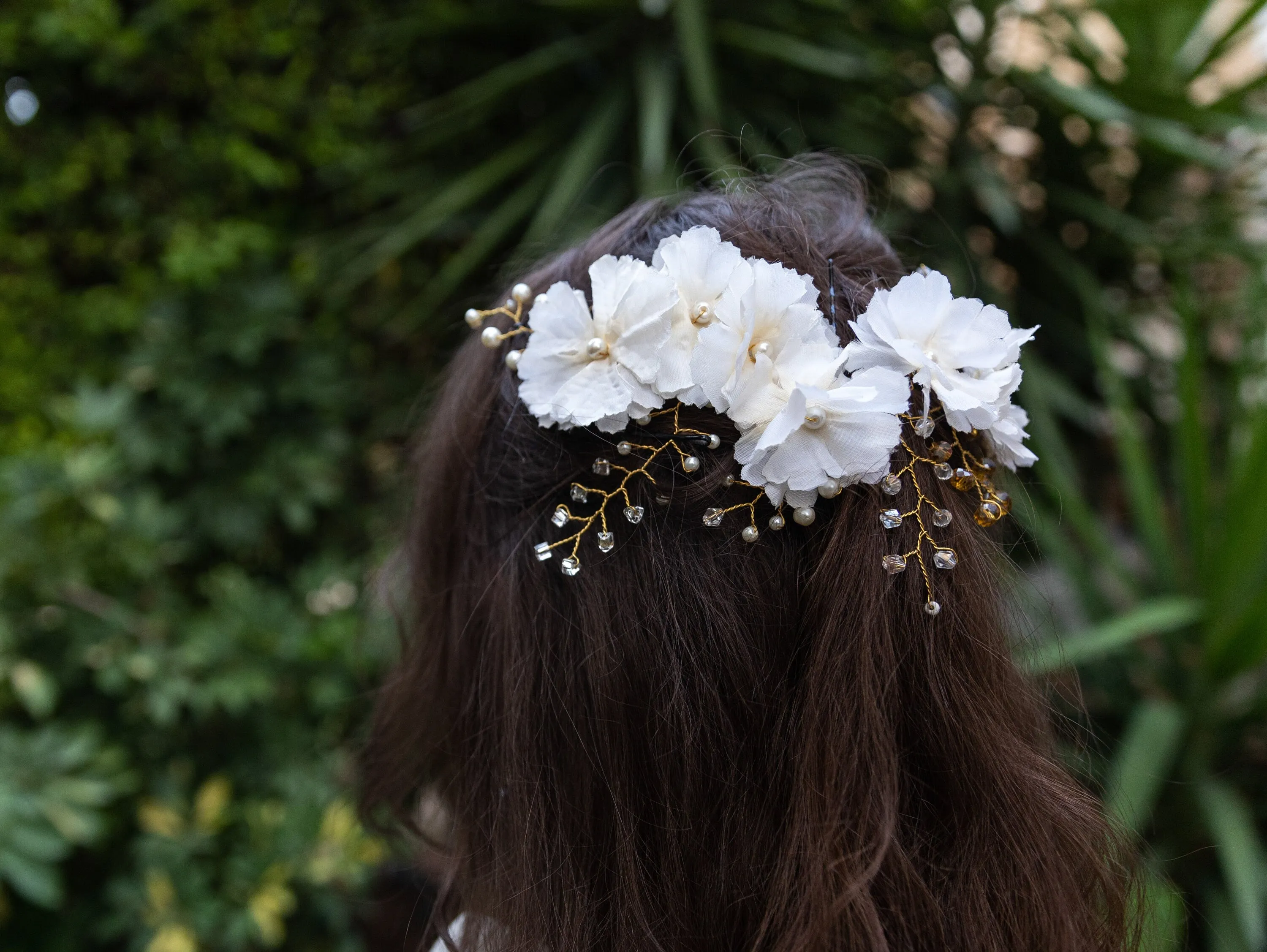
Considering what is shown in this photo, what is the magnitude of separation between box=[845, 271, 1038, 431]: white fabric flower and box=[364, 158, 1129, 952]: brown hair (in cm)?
6

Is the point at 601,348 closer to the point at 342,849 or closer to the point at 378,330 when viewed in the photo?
the point at 342,849

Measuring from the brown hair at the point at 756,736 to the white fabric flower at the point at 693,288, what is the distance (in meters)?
0.04

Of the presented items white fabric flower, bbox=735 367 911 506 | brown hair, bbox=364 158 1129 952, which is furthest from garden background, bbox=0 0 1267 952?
white fabric flower, bbox=735 367 911 506

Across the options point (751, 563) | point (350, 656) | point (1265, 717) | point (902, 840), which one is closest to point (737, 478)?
point (751, 563)

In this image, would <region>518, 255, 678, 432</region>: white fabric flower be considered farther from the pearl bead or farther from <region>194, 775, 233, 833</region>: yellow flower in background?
<region>194, 775, 233, 833</region>: yellow flower in background

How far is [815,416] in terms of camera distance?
625 millimetres

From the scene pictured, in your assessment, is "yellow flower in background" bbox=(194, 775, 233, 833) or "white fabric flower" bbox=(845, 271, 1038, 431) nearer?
"white fabric flower" bbox=(845, 271, 1038, 431)

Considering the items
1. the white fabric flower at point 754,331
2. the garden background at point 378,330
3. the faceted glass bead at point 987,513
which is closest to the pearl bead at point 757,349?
the white fabric flower at point 754,331

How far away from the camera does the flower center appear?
62cm

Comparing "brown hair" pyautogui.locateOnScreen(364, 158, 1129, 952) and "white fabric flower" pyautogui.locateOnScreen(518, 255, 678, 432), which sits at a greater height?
"white fabric flower" pyautogui.locateOnScreen(518, 255, 678, 432)

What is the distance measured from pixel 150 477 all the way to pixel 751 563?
155cm

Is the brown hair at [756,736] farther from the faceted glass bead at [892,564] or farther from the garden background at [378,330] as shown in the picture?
the garden background at [378,330]

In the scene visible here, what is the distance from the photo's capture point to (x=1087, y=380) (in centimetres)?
213

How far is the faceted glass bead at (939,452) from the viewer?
686 millimetres
